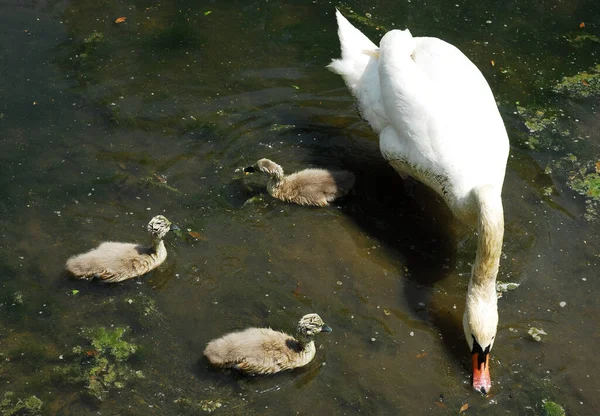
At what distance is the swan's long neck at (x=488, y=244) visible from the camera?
6.20 m

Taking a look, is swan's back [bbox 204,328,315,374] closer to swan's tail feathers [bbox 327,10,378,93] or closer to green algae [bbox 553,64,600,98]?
swan's tail feathers [bbox 327,10,378,93]

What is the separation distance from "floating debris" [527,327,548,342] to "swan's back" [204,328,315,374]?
1963mm

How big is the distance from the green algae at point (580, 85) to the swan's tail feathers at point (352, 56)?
2.67 metres

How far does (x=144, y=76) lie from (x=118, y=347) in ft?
12.7

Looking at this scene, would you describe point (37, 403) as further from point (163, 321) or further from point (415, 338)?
point (415, 338)

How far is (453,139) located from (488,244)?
104 cm

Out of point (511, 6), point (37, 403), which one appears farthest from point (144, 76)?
point (511, 6)

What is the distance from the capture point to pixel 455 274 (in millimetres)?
7008

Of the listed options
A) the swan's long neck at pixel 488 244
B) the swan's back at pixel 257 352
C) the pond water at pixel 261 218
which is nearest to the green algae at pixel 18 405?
the pond water at pixel 261 218

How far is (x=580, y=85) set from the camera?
368 inches

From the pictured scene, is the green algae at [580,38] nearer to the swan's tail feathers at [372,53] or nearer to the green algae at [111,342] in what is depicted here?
the swan's tail feathers at [372,53]

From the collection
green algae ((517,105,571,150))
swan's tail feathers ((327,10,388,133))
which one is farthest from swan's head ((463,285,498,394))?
green algae ((517,105,571,150))

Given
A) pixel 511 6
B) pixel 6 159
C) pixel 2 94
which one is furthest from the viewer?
pixel 511 6

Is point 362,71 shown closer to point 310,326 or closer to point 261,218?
point 261,218
